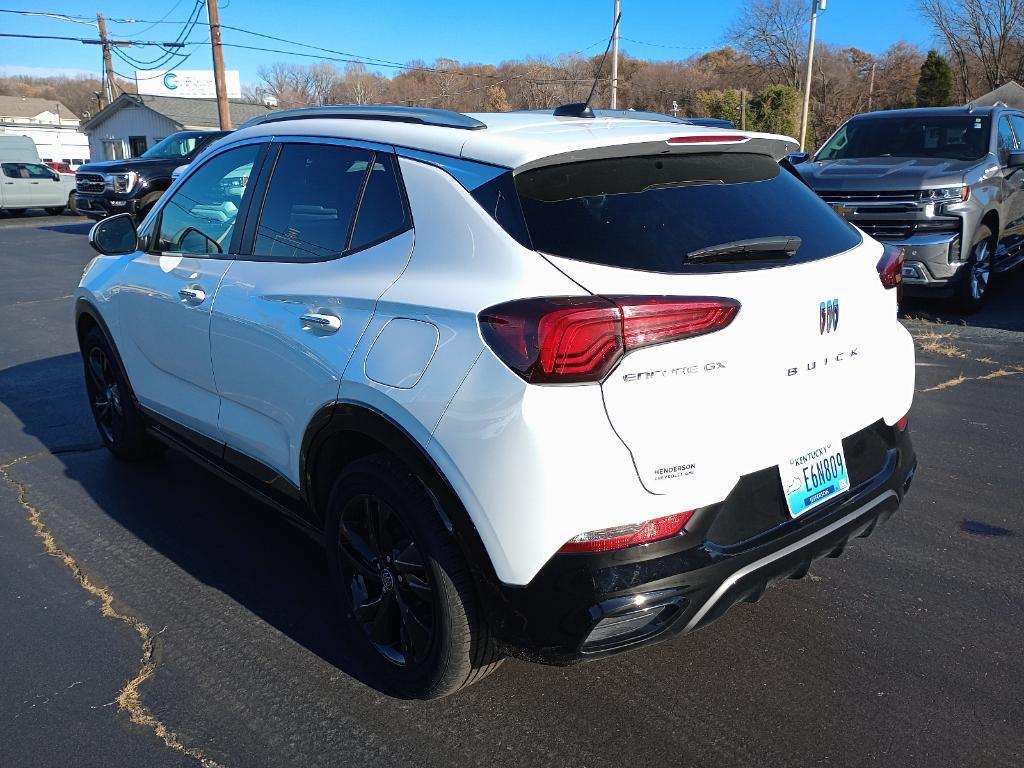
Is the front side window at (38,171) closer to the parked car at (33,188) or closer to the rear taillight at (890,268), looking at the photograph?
the parked car at (33,188)

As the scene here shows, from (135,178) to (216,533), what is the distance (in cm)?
1517

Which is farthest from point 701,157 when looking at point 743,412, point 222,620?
point 222,620

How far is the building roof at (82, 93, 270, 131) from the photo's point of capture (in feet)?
140

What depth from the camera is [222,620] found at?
3.33 meters

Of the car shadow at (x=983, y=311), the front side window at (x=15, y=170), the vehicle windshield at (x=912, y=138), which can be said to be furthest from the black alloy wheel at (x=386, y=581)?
the front side window at (x=15, y=170)

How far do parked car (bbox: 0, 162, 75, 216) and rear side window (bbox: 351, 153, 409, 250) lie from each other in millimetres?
23721

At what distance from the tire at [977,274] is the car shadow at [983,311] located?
13cm

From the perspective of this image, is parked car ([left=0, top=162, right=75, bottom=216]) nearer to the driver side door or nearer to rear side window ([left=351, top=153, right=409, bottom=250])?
the driver side door

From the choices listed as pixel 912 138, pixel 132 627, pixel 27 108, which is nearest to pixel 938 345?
pixel 912 138

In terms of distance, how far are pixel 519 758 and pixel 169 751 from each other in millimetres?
1062

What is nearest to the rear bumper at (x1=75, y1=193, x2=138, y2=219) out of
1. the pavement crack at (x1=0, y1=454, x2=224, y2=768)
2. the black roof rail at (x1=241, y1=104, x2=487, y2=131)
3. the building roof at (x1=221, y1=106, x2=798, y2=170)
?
the pavement crack at (x1=0, y1=454, x2=224, y2=768)

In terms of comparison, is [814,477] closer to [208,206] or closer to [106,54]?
[208,206]

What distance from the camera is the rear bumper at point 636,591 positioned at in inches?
89.5

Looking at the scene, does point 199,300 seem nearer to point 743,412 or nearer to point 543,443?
point 543,443
